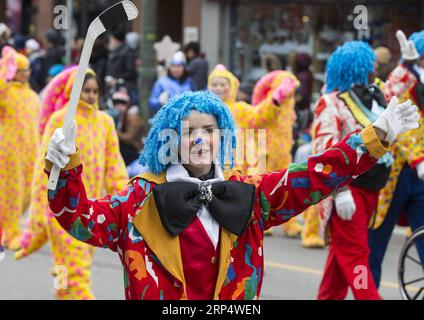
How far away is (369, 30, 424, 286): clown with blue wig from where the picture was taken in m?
6.56

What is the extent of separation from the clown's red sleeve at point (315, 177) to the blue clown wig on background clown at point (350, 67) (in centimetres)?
286

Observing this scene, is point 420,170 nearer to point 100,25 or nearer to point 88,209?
point 88,209

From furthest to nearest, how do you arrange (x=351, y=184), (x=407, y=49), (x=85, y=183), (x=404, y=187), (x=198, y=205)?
(x=407, y=49) < (x=404, y=187) < (x=85, y=183) < (x=351, y=184) < (x=198, y=205)

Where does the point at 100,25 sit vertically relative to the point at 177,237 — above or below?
above

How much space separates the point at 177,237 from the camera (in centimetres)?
344

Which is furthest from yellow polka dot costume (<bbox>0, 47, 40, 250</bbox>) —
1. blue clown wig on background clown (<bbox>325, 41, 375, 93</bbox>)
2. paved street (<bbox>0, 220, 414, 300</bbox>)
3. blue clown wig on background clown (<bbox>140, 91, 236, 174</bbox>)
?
blue clown wig on background clown (<bbox>140, 91, 236, 174</bbox>)

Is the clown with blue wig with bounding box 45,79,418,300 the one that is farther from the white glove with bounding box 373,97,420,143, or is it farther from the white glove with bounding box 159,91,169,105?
the white glove with bounding box 159,91,169,105

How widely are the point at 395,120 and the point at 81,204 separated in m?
1.12

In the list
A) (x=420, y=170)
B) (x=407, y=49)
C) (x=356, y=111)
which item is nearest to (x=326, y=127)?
(x=356, y=111)

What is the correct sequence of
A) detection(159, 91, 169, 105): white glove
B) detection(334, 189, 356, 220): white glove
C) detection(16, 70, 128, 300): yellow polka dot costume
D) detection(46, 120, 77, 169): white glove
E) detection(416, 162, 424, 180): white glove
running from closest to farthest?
1. detection(46, 120, 77, 169): white glove
2. detection(334, 189, 356, 220): white glove
3. detection(16, 70, 128, 300): yellow polka dot costume
4. detection(416, 162, 424, 180): white glove
5. detection(159, 91, 169, 105): white glove

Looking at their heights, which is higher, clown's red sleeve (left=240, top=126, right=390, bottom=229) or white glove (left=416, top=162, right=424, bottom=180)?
clown's red sleeve (left=240, top=126, right=390, bottom=229)

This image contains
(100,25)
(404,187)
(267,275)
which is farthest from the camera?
(267,275)
